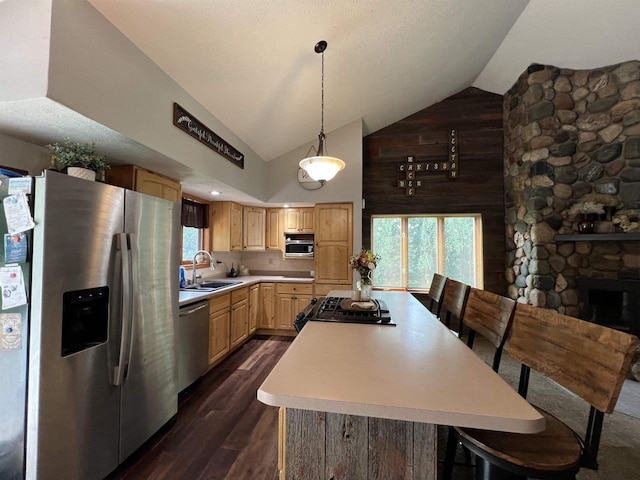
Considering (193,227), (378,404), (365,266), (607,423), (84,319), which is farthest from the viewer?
(193,227)

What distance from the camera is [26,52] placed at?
55.2 inches

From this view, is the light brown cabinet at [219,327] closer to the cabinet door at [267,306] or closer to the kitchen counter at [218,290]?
the kitchen counter at [218,290]

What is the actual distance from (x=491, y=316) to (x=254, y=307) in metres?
3.31

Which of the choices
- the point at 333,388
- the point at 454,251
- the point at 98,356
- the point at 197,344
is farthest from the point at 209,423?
the point at 454,251

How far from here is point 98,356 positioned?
1.58 metres

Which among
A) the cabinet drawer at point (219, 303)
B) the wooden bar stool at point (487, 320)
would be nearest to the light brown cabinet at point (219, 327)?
the cabinet drawer at point (219, 303)

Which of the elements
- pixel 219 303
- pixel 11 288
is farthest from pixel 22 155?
pixel 219 303

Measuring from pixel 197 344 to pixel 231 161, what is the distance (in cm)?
202

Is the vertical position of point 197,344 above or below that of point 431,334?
below

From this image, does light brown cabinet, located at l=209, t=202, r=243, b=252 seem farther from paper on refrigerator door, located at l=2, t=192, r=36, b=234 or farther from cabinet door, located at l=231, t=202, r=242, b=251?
paper on refrigerator door, located at l=2, t=192, r=36, b=234

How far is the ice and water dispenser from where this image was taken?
1.44m

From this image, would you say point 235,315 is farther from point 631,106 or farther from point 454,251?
point 631,106

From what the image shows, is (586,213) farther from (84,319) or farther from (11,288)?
(11,288)

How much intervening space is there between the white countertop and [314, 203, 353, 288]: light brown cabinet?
2.68 meters
